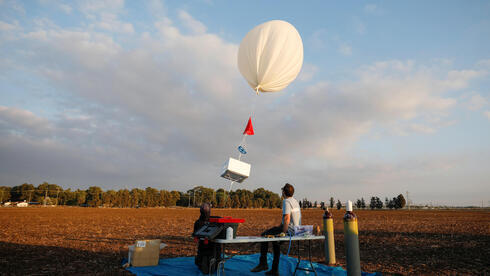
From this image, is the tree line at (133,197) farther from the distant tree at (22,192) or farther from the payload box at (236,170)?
the payload box at (236,170)

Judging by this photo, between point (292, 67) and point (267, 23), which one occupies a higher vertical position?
point (267, 23)

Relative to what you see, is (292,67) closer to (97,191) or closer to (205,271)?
(205,271)

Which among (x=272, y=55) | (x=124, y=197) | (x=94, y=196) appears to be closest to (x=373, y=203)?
(x=124, y=197)

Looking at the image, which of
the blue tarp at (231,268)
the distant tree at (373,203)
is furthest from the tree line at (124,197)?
the blue tarp at (231,268)

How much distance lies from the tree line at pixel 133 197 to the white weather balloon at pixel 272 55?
108 m

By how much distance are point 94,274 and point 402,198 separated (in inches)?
6108

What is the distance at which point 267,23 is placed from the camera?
26.8 feet

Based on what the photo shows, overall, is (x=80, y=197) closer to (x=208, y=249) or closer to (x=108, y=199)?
(x=108, y=199)

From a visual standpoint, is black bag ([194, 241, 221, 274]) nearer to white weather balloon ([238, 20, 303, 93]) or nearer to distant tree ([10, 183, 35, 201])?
white weather balloon ([238, 20, 303, 93])

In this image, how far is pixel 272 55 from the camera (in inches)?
297

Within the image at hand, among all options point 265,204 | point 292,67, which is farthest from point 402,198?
point 292,67

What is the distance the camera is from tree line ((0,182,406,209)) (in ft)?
373

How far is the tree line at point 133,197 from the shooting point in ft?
373

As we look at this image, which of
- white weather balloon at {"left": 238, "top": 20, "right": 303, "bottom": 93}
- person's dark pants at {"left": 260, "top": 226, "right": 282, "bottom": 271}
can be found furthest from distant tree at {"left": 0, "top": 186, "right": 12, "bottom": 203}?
person's dark pants at {"left": 260, "top": 226, "right": 282, "bottom": 271}
